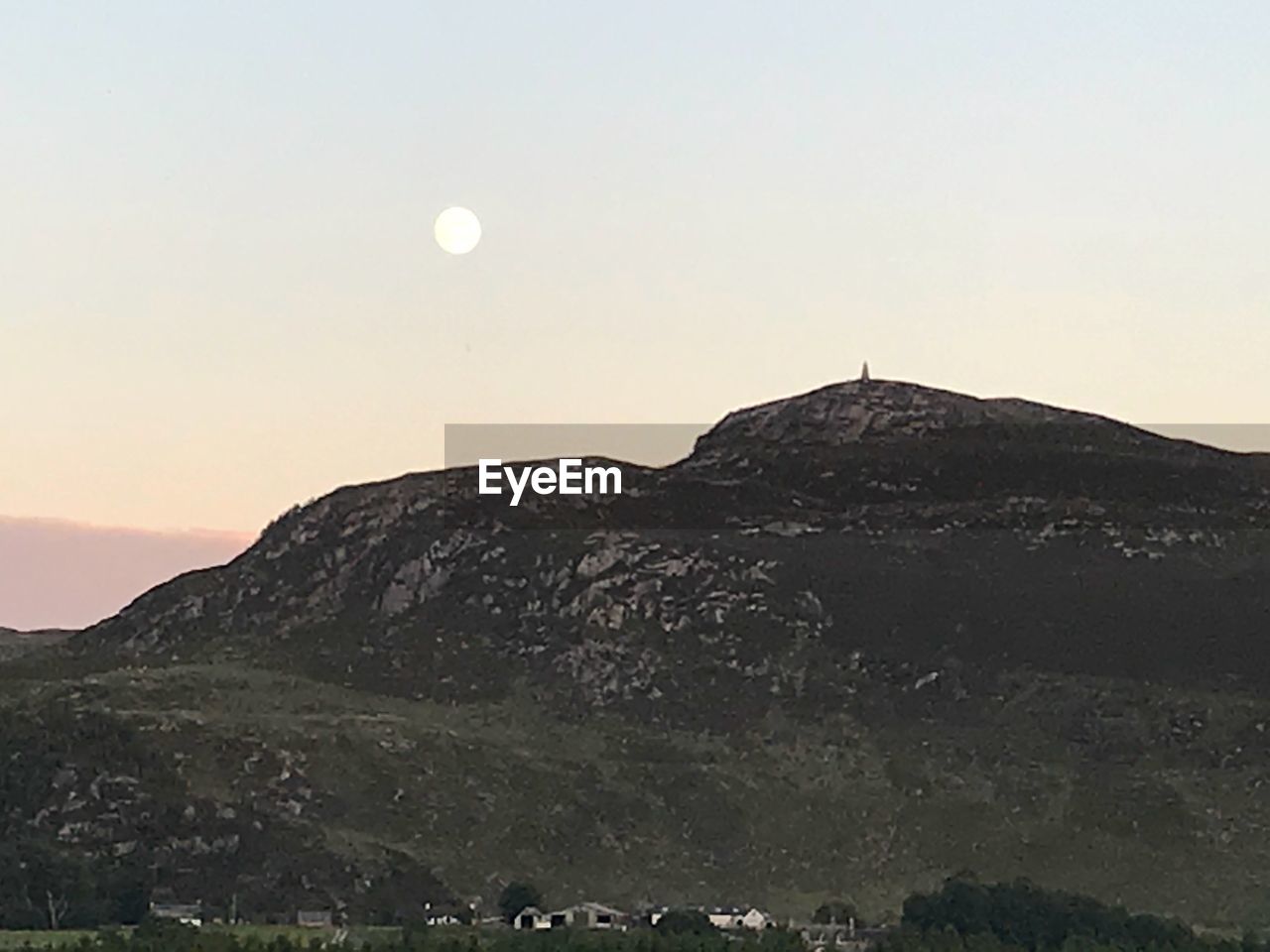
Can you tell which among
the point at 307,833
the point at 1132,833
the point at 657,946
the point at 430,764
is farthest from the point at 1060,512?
the point at 657,946

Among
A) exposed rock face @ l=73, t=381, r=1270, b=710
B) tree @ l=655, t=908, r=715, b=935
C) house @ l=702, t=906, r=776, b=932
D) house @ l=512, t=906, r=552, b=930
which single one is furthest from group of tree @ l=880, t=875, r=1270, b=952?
exposed rock face @ l=73, t=381, r=1270, b=710

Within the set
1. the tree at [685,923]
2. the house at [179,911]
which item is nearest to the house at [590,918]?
the tree at [685,923]

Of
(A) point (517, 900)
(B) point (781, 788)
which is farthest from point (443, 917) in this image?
(B) point (781, 788)

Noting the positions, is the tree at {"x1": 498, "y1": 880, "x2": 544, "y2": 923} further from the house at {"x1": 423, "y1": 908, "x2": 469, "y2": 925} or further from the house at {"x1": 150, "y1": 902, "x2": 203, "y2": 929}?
the house at {"x1": 150, "y1": 902, "x2": 203, "y2": 929}

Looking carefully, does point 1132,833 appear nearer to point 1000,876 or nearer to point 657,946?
point 1000,876

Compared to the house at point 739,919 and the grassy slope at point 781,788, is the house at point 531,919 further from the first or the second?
the grassy slope at point 781,788
